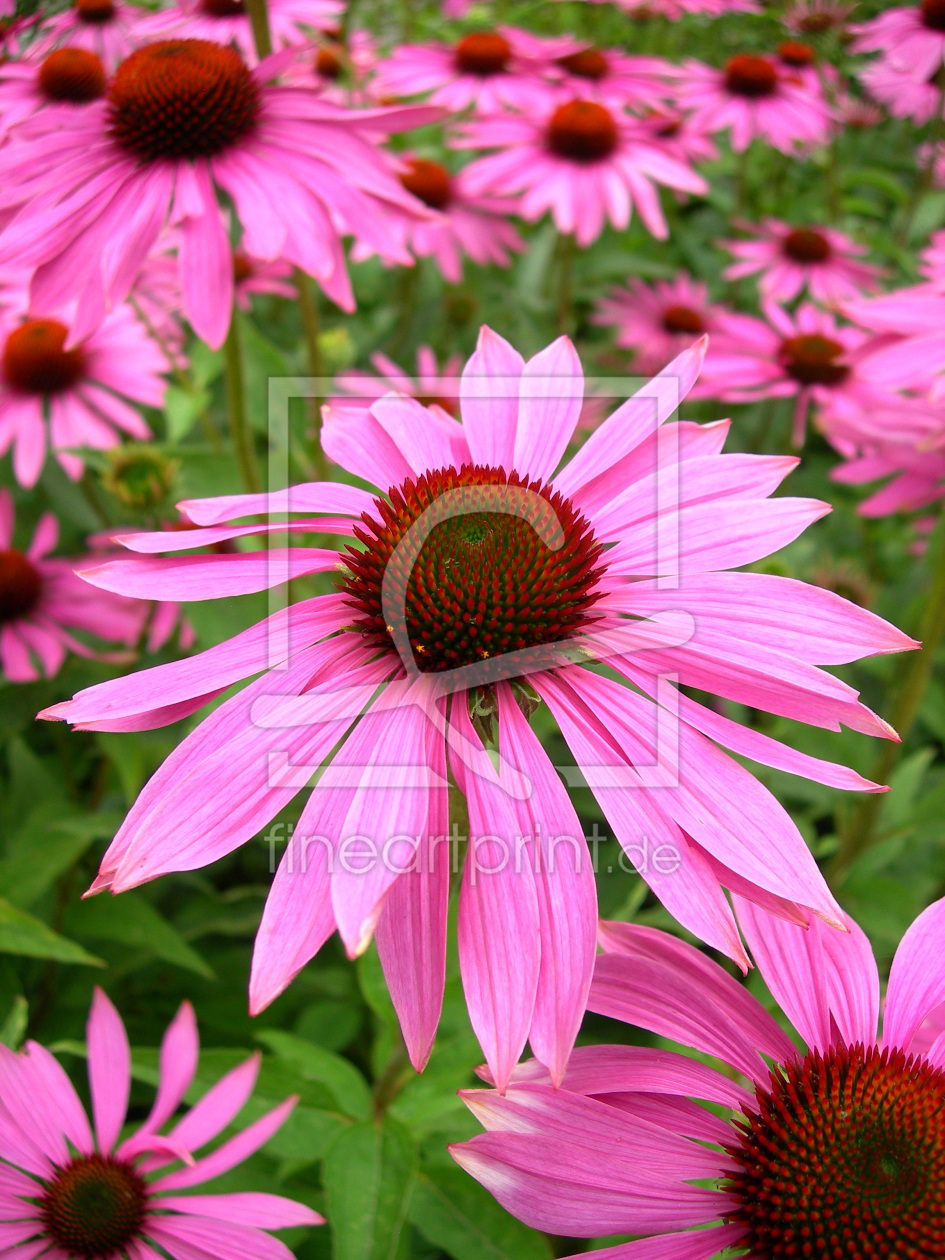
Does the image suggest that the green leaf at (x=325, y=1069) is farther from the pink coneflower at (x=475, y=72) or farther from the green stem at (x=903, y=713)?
the pink coneflower at (x=475, y=72)

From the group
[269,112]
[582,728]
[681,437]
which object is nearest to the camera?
[582,728]

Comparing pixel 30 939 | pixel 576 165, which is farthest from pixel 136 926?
pixel 576 165

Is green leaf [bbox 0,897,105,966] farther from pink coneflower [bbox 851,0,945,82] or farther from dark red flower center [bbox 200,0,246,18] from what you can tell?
pink coneflower [bbox 851,0,945,82]

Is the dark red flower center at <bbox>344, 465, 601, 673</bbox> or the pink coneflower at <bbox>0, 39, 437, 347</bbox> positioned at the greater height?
the pink coneflower at <bbox>0, 39, 437, 347</bbox>

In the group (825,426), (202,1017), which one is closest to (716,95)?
(825,426)

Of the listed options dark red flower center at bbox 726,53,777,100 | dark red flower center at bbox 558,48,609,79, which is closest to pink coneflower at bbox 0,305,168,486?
dark red flower center at bbox 558,48,609,79

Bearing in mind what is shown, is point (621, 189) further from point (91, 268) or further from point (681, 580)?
point (681, 580)
